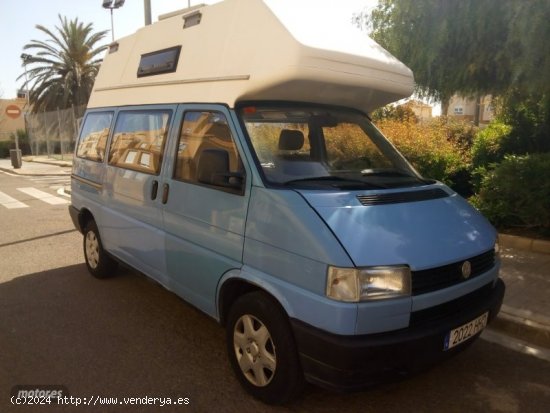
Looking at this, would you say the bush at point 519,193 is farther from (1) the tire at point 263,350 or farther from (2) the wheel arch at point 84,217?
(2) the wheel arch at point 84,217

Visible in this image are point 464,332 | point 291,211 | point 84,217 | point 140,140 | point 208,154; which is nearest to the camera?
point 291,211

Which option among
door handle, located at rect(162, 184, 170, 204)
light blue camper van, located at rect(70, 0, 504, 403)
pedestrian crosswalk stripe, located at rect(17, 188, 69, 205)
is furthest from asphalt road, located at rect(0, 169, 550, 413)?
pedestrian crosswalk stripe, located at rect(17, 188, 69, 205)

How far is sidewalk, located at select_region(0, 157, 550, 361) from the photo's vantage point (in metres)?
3.91

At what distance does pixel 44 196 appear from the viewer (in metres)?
12.8

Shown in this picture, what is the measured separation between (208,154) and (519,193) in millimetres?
4870

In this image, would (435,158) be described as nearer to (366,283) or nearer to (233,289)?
(233,289)

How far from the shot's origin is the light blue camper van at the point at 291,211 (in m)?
2.54

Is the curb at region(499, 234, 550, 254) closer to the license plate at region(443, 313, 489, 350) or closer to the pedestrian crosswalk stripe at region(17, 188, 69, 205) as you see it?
the license plate at region(443, 313, 489, 350)

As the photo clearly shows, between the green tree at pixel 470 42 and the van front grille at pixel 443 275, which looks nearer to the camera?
the van front grille at pixel 443 275

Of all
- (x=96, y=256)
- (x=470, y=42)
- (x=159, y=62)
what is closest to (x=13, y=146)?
(x=96, y=256)

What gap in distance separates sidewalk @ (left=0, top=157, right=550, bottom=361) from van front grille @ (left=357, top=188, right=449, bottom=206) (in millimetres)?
1591

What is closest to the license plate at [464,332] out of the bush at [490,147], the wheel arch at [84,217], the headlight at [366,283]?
the headlight at [366,283]

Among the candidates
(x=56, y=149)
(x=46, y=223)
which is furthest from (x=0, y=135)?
(x=46, y=223)

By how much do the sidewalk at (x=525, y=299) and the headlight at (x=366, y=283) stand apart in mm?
2023
